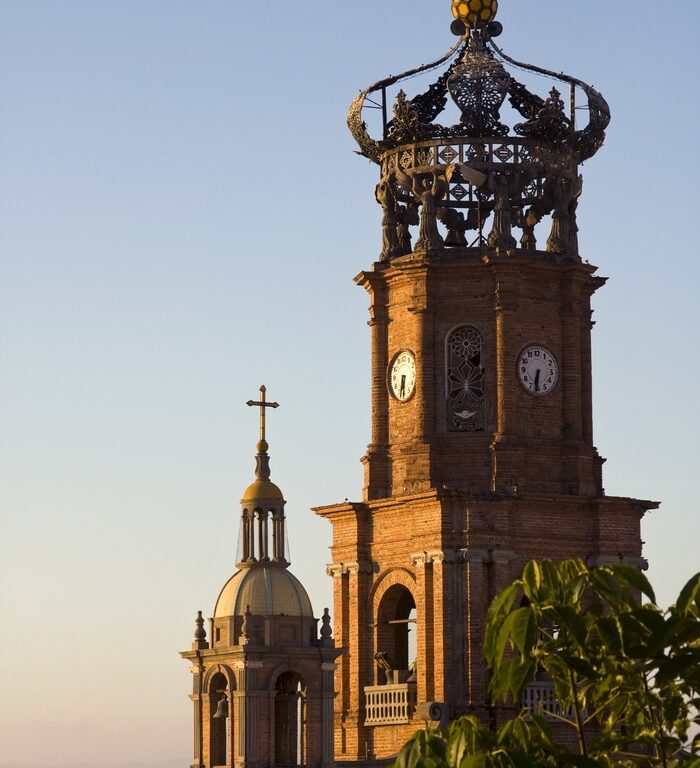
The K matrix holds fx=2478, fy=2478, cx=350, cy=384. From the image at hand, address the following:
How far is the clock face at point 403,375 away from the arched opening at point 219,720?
36.4 ft

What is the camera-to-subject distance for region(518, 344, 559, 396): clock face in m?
70.6

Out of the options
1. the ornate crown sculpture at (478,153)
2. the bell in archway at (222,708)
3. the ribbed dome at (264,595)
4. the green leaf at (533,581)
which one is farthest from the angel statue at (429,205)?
the green leaf at (533,581)

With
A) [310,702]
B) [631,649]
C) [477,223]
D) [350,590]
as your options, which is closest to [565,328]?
[477,223]

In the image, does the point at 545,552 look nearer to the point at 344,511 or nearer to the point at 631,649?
the point at 344,511

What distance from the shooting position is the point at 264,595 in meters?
Answer: 64.5

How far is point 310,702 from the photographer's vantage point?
6372cm

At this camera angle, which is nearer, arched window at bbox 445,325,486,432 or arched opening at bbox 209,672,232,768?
arched opening at bbox 209,672,232,768

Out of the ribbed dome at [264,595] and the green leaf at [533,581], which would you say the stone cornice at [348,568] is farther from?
the green leaf at [533,581]

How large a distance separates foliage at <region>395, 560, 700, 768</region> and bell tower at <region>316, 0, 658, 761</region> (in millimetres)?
33745

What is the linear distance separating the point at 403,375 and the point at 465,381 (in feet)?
6.44

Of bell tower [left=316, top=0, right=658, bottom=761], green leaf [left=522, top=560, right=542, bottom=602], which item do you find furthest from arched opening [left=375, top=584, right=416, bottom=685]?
green leaf [left=522, top=560, right=542, bottom=602]

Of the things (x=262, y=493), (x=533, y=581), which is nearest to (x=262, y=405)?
(x=262, y=493)

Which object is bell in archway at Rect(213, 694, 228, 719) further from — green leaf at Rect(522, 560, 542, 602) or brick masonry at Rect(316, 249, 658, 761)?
green leaf at Rect(522, 560, 542, 602)

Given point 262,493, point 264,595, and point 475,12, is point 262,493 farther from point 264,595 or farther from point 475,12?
point 475,12
